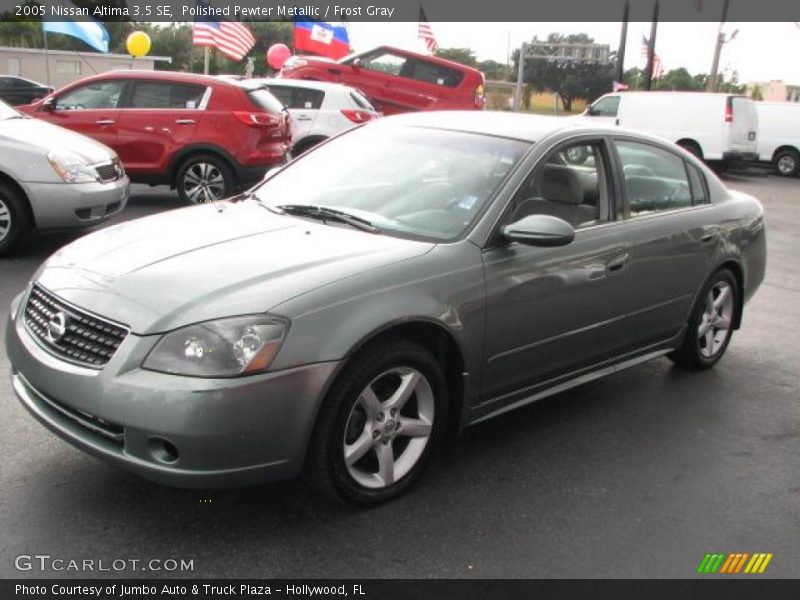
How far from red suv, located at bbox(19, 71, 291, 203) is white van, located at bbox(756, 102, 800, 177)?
17.8m

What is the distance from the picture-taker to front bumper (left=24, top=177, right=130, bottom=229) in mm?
6926

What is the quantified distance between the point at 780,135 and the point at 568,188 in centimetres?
2180

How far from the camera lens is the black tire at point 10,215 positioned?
271 inches

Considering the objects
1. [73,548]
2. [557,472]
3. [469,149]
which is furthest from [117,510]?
[469,149]

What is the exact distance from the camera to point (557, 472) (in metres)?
3.69

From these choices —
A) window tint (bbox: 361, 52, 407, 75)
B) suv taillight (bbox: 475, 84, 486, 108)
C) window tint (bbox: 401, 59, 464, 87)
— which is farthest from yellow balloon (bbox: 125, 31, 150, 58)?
suv taillight (bbox: 475, 84, 486, 108)

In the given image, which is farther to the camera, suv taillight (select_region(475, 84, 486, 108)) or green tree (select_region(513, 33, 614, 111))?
green tree (select_region(513, 33, 614, 111))

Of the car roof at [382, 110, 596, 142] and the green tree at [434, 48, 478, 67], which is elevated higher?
the green tree at [434, 48, 478, 67]

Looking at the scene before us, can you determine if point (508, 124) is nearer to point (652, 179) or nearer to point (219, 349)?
point (652, 179)

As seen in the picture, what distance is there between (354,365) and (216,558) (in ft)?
2.75

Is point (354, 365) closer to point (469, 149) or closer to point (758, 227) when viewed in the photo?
point (469, 149)

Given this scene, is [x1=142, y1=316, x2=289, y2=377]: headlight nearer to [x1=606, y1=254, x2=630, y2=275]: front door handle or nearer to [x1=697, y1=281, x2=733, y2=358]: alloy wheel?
[x1=606, y1=254, x2=630, y2=275]: front door handle

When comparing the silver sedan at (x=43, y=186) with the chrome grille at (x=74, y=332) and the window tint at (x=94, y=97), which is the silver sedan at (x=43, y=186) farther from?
the chrome grille at (x=74, y=332)

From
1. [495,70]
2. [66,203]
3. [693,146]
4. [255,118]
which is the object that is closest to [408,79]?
[693,146]
